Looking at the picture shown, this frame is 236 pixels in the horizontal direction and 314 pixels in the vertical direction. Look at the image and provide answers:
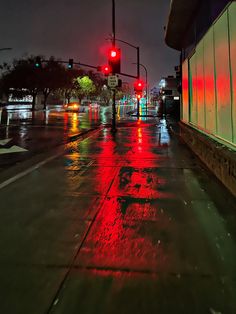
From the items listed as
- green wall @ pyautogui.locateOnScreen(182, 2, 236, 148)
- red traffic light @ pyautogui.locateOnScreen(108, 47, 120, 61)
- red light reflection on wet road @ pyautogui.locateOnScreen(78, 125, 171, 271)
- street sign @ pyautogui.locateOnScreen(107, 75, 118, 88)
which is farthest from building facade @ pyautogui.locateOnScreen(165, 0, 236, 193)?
red traffic light @ pyautogui.locateOnScreen(108, 47, 120, 61)

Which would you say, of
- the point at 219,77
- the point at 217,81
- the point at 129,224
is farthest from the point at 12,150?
the point at 129,224

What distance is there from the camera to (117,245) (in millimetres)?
4418

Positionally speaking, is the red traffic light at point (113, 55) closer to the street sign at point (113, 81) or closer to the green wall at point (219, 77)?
the street sign at point (113, 81)

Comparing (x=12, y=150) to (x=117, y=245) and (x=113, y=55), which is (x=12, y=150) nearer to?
(x=117, y=245)

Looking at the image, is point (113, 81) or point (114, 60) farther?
point (114, 60)

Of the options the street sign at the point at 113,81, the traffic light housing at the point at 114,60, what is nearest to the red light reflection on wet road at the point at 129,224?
the street sign at the point at 113,81

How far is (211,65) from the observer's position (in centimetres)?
891

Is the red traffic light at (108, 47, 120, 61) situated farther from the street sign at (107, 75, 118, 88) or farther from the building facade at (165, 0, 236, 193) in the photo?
the building facade at (165, 0, 236, 193)

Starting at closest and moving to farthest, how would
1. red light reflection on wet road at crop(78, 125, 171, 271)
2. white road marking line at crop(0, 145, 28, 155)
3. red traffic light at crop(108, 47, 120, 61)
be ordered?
red light reflection on wet road at crop(78, 125, 171, 271) → white road marking line at crop(0, 145, 28, 155) → red traffic light at crop(108, 47, 120, 61)

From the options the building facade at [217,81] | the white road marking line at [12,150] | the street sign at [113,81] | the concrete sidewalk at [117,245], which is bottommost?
the concrete sidewalk at [117,245]

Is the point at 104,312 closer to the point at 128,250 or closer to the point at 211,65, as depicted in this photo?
the point at 128,250

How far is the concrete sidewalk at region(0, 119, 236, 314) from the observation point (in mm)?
3145

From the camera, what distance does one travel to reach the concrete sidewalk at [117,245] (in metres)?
3.14

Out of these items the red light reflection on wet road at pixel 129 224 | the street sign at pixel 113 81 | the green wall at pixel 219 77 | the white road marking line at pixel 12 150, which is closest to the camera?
the red light reflection on wet road at pixel 129 224
